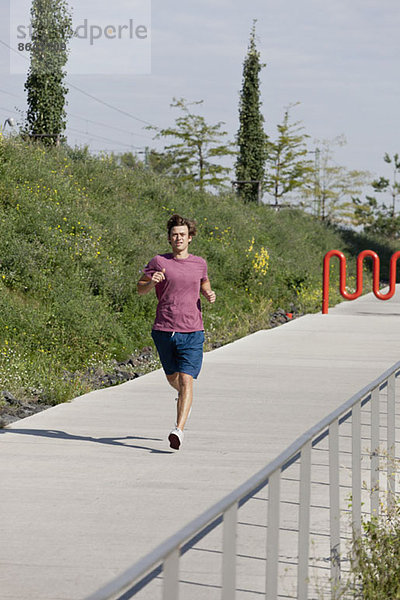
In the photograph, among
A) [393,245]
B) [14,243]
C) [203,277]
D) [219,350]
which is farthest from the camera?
[393,245]

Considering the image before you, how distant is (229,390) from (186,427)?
6.74 ft

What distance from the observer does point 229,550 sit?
2605 millimetres

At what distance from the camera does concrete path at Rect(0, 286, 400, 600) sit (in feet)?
15.5

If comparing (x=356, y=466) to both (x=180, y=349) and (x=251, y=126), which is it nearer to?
(x=180, y=349)

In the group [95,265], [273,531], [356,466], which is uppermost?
[95,265]

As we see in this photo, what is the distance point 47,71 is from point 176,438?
21.8 m

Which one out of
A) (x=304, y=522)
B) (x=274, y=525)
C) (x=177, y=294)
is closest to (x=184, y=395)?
(x=177, y=294)

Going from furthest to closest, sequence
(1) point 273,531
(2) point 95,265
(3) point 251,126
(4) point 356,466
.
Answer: (3) point 251,126 → (2) point 95,265 → (4) point 356,466 → (1) point 273,531

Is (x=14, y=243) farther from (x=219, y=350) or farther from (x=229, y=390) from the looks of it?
(x=229, y=390)

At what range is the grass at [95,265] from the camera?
12828 millimetres

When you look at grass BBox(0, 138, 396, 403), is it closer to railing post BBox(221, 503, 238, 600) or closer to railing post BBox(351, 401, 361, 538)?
railing post BBox(351, 401, 361, 538)

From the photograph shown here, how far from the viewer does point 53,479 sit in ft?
21.0

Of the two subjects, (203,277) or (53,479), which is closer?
(53,479)

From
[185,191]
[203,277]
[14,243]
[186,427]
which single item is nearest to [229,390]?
[186,427]
